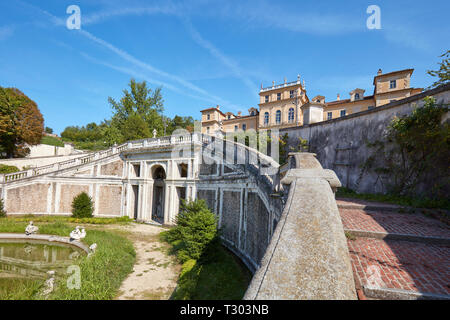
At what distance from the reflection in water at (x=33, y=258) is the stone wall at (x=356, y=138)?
16695 millimetres

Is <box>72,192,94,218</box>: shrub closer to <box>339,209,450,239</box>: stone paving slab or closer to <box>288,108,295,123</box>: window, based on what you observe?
<box>339,209,450,239</box>: stone paving slab

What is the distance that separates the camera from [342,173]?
44.5 ft

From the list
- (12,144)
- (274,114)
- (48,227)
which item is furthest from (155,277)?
(274,114)

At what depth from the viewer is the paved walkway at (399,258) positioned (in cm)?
281

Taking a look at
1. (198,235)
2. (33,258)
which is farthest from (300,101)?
(33,258)

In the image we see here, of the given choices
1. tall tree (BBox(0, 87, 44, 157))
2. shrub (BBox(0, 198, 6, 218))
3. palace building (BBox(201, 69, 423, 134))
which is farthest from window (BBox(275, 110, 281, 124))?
tall tree (BBox(0, 87, 44, 157))

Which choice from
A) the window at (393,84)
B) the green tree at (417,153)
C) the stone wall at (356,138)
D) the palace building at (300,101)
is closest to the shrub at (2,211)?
the palace building at (300,101)

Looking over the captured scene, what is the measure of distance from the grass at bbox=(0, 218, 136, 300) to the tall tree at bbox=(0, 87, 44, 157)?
25520 millimetres

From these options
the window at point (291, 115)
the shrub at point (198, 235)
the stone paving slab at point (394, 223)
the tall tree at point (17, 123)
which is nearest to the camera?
the stone paving slab at point (394, 223)

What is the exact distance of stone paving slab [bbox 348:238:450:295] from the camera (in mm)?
2904

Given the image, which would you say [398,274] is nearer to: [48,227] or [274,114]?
[48,227]

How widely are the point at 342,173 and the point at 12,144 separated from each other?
40.5m

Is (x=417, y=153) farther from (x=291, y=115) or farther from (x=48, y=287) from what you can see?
(x=291, y=115)

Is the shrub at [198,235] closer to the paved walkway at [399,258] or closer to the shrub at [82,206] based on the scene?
the paved walkway at [399,258]
